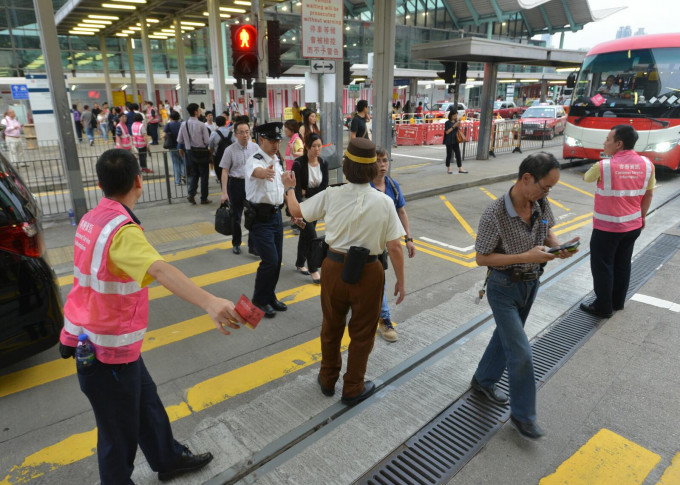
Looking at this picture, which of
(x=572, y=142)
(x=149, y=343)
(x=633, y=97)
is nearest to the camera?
(x=149, y=343)

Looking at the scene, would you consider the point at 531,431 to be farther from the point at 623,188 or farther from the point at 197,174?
the point at 197,174

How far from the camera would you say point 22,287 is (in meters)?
3.29

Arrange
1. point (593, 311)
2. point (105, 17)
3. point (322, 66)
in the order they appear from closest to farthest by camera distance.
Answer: point (593, 311) < point (322, 66) < point (105, 17)

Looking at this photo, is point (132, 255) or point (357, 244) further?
point (357, 244)

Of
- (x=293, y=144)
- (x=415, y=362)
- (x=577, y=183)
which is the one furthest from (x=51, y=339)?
(x=577, y=183)

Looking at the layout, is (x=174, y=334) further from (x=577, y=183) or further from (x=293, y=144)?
(x=577, y=183)

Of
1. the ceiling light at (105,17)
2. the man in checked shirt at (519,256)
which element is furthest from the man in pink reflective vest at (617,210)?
the ceiling light at (105,17)

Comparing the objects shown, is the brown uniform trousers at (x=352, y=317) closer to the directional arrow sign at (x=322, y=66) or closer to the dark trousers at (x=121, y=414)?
the dark trousers at (x=121, y=414)

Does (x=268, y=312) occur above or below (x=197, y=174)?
below

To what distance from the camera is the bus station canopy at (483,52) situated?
12180mm

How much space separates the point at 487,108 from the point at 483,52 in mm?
3103

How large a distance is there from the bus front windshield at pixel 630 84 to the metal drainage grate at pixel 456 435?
987 cm

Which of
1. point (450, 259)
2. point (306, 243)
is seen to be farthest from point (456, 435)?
point (450, 259)

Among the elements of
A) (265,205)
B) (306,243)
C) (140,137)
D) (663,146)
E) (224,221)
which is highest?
(140,137)
